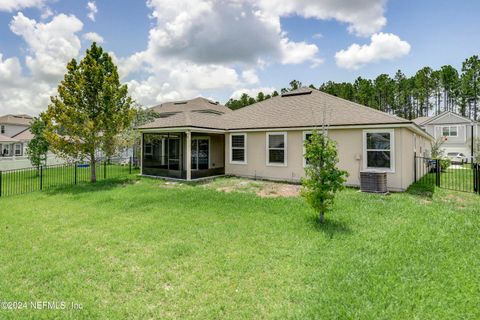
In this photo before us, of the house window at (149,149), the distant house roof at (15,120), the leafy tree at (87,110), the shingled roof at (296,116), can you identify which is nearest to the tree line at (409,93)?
the house window at (149,149)

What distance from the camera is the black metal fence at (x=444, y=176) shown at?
35.2 ft

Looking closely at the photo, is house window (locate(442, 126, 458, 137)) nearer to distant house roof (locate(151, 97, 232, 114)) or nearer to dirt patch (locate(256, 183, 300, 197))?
distant house roof (locate(151, 97, 232, 114))

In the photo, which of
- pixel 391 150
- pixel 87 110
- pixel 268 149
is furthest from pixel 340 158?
pixel 87 110

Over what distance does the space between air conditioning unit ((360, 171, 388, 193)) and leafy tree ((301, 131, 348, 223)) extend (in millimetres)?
4290

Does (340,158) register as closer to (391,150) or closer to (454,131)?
(391,150)

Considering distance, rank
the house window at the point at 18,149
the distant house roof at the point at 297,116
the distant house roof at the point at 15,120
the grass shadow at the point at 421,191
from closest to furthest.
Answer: the grass shadow at the point at 421,191, the distant house roof at the point at 297,116, the house window at the point at 18,149, the distant house roof at the point at 15,120

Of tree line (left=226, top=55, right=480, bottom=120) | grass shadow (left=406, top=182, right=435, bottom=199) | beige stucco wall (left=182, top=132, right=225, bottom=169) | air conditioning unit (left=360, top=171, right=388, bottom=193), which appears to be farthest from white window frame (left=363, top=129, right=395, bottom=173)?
tree line (left=226, top=55, right=480, bottom=120)

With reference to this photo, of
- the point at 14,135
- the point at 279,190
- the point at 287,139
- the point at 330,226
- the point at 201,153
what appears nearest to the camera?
the point at 330,226

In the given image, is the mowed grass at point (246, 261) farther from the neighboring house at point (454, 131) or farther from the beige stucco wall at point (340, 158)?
the neighboring house at point (454, 131)

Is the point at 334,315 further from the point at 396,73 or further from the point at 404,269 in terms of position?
the point at 396,73

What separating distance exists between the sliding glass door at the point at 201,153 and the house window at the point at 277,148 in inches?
161

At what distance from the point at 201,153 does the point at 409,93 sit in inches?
1930

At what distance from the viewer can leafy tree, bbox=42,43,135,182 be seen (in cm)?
1246

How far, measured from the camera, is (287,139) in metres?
12.9
